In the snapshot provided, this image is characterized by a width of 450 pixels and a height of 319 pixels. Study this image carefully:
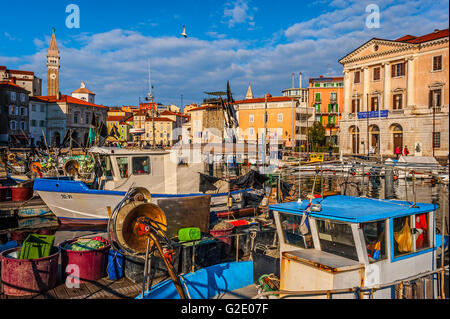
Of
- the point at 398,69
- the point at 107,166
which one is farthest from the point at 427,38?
the point at 107,166

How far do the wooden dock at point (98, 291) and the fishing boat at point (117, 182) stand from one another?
23.4 ft

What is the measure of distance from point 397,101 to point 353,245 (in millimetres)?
48586

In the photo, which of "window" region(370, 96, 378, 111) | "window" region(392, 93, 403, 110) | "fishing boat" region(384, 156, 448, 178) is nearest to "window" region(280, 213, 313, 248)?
"fishing boat" region(384, 156, 448, 178)


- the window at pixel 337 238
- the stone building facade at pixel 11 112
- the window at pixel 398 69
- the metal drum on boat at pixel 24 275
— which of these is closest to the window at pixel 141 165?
the metal drum on boat at pixel 24 275

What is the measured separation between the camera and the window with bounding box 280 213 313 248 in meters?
5.98

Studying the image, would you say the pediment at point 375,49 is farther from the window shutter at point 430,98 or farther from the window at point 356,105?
the window shutter at point 430,98

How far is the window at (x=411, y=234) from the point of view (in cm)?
586

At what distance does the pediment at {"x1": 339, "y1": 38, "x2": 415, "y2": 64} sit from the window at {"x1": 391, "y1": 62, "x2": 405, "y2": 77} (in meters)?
1.99

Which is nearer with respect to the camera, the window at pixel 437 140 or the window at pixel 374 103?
the window at pixel 437 140

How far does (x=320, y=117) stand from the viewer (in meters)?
74.1

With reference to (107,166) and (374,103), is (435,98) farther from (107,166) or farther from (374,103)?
(107,166)

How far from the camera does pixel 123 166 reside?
15086 millimetres

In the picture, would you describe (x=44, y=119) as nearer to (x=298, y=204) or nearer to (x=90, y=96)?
(x=90, y=96)

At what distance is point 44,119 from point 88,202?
71821 mm
